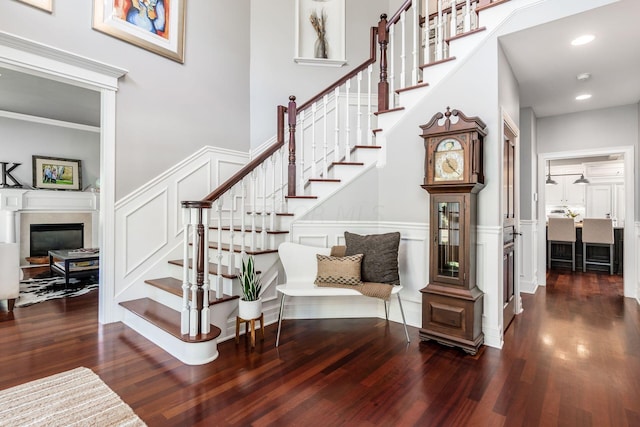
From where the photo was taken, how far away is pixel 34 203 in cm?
562

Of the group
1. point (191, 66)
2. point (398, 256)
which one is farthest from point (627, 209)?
point (191, 66)

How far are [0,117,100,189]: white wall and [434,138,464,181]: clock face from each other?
680 centimetres

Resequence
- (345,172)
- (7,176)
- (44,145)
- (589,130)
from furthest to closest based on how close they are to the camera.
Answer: (44,145), (7,176), (589,130), (345,172)

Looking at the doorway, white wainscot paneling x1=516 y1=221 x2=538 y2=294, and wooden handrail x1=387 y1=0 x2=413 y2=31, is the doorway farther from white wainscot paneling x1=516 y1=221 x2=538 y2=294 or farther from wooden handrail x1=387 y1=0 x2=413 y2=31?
wooden handrail x1=387 y1=0 x2=413 y2=31

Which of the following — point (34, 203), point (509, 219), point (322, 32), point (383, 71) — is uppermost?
point (322, 32)

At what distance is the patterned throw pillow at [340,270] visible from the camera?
2.79m

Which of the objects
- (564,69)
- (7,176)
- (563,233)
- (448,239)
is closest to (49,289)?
(7,176)

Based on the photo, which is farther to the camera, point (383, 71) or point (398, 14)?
point (383, 71)

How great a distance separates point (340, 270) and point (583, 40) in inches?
108

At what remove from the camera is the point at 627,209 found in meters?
4.04

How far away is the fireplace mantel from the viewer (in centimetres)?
532

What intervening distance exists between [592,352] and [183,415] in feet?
9.64

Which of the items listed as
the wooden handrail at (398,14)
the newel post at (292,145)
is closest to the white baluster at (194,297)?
the newel post at (292,145)

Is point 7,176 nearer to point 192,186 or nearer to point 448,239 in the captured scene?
point 192,186
